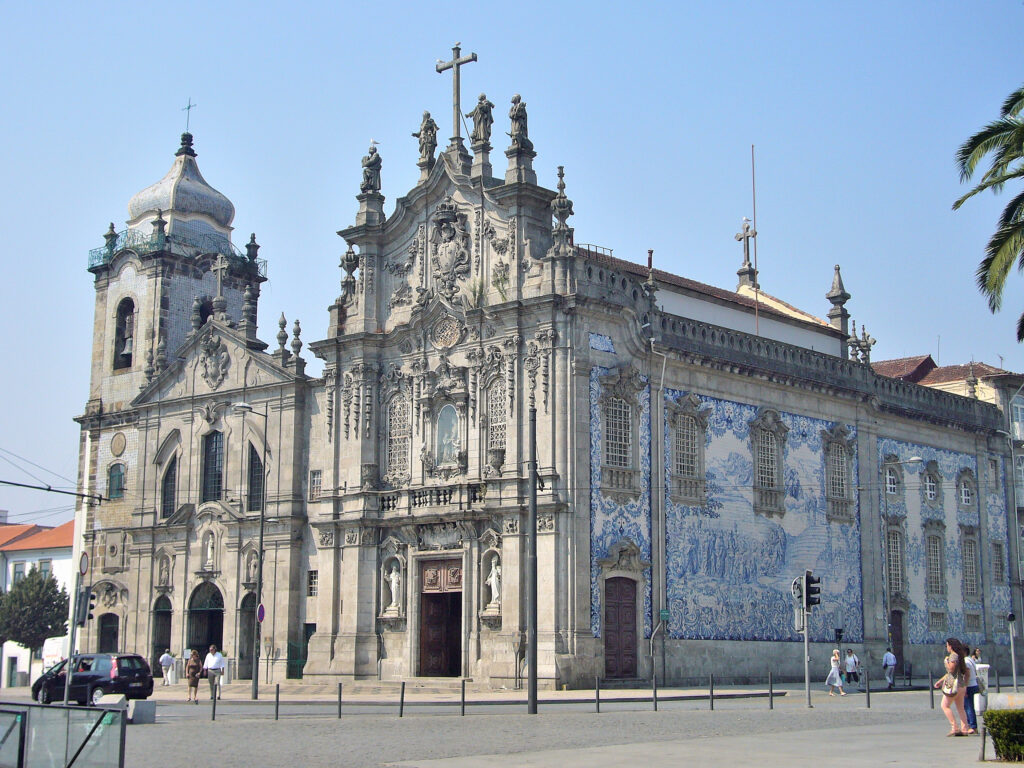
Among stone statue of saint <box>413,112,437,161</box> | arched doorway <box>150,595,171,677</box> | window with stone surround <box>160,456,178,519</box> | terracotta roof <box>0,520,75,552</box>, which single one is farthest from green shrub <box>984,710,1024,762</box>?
terracotta roof <box>0,520,75,552</box>

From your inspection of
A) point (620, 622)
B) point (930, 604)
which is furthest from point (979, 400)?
point (620, 622)

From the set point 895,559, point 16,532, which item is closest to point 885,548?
point 895,559

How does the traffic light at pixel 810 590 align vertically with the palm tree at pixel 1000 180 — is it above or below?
below

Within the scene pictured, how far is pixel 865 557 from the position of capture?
4866 cm

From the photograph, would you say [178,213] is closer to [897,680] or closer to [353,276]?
[353,276]

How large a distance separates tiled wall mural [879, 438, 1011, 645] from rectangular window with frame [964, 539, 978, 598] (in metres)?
0.26

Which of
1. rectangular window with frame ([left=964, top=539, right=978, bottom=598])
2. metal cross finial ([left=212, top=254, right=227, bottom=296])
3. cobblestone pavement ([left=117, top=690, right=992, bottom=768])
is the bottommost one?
cobblestone pavement ([left=117, top=690, right=992, bottom=768])

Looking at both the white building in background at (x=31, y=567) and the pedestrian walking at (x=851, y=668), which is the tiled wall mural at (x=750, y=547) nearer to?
the pedestrian walking at (x=851, y=668)

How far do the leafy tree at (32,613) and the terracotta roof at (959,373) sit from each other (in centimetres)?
4306

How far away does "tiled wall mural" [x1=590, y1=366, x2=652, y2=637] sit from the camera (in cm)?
3850

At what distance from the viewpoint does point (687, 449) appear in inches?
1668

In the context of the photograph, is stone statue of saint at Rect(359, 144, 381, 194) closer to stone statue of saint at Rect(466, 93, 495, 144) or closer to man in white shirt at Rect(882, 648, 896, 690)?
stone statue of saint at Rect(466, 93, 495, 144)

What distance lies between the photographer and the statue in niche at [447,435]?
138 ft

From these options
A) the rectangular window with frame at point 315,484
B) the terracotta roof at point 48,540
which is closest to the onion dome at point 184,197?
the rectangular window with frame at point 315,484
